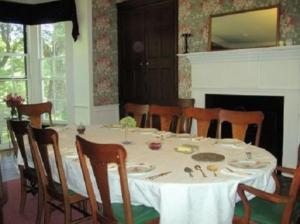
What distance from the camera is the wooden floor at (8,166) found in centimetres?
410

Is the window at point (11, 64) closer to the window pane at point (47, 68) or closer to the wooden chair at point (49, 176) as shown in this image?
the window pane at point (47, 68)

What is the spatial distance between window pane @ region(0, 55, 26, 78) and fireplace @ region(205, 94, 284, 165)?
3586 millimetres

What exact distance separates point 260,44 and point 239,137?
5.24 ft

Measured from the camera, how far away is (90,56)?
5.19m

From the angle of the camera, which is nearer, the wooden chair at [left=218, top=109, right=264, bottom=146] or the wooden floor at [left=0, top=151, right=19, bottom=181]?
the wooden chair at [left=218, top=109, right=264, bottom=146]

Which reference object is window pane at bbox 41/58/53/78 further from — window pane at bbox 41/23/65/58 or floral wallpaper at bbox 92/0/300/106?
floral wallpaper at bbox 92/0/300/106

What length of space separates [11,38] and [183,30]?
3.00m

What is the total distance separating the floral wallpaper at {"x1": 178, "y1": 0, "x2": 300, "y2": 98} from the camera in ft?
12.3

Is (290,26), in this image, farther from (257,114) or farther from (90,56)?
(90,56)

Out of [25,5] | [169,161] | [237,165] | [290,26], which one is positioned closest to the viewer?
[237,165]

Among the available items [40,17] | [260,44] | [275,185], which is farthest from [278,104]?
[40,17]

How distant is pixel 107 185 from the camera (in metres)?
1.70

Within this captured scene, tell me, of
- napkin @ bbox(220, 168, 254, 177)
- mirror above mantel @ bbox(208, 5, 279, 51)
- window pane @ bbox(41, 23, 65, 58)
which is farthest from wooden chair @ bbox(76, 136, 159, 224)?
window pane @ bbox(41, 23, 65, 58)

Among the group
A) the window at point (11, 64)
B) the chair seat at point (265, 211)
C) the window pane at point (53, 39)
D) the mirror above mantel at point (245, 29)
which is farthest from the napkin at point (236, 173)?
the window at point (11, 64)
